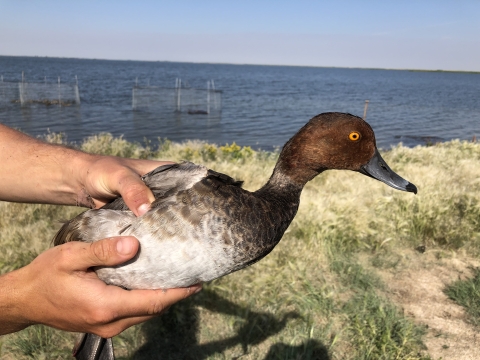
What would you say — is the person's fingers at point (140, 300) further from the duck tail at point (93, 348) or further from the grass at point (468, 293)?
the grass at point (468, 293)

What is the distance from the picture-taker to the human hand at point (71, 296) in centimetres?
192

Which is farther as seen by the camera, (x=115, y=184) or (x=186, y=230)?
(x=115, y=184)

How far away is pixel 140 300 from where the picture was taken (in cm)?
200

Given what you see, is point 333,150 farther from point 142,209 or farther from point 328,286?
point 328,286

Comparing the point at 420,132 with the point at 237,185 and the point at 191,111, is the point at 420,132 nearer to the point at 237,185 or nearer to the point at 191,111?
the point at 191,111

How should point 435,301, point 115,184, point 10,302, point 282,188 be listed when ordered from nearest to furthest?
point 10,302 < point 115,184 < point 282,188 < point 435,301

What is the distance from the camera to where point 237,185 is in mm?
2238

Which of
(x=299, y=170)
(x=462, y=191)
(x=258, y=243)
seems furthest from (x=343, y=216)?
(x=258, y=243)

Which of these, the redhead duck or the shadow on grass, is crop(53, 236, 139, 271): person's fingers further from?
the shadow on grass

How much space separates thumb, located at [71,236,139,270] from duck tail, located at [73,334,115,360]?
3.30 feet

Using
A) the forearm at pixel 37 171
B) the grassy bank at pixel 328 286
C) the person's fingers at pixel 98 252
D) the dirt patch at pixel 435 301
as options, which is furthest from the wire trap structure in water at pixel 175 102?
the person's fingers at pixel 98 252

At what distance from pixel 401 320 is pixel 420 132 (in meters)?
25.9

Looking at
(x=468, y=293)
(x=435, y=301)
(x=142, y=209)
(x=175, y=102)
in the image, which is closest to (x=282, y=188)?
(x=142, y=209)

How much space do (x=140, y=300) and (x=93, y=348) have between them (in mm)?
881
